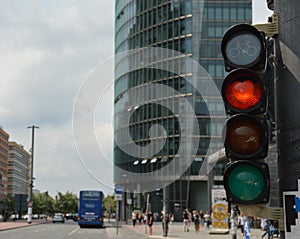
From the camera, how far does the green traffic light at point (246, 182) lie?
3230 mm

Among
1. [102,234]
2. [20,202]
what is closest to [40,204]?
[20,202]

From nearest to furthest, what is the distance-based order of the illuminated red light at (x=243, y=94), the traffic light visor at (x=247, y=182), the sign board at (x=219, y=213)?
the traffic light visor at (x=247, y=182) < the illuminated red light at (x=243, y=94) < the sign board at (x=219, y=213)

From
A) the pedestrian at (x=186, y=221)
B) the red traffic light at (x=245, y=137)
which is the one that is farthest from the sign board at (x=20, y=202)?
the red traffic light at (x=245, y=137)

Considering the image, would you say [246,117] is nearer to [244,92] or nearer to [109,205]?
[244,92]

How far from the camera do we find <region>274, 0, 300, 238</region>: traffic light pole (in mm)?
3292

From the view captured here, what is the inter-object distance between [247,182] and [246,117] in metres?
0.40

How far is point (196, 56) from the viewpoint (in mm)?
70812

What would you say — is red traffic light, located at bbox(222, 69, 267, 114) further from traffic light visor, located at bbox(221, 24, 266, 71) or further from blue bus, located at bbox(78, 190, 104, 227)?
blue bus, located at bbox(78, 190, 104, 227)

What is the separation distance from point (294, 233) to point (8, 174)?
193176 millimetres

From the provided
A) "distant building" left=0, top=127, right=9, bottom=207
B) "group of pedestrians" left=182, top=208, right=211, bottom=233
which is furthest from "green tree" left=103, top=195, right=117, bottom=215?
"distant building" left=0, top=127, right=9, bottom=207

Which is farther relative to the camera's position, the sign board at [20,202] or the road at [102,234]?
the sign board at [20,202]

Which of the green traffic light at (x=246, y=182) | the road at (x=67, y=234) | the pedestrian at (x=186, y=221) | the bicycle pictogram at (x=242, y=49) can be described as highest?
the bicycle pictogram at (x=242, y=49)

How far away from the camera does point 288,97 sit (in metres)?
3.39

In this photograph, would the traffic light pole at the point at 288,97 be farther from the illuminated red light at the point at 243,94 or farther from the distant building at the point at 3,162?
the distant building at the point at 3,162
